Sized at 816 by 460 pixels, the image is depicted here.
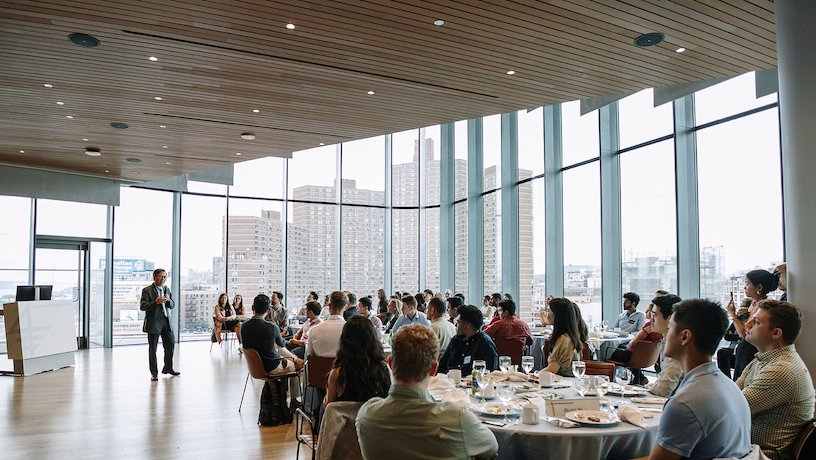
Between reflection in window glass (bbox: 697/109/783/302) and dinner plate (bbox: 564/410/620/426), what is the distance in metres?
6.32

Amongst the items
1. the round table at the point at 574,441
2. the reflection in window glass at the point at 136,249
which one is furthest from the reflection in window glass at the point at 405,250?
the round table at the point at 574,441

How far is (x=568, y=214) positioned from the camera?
1151cm

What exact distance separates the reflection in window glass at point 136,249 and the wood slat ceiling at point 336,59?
531 centimetres

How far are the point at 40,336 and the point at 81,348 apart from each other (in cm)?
336

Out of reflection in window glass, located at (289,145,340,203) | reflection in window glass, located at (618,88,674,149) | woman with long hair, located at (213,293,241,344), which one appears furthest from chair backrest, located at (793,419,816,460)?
reflection in window glass, located at (289,145,340,203)

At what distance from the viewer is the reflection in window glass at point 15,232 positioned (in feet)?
35.7

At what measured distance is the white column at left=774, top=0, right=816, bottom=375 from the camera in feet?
12.3

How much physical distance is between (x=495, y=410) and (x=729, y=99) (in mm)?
7562

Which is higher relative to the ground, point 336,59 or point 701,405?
point 336,59

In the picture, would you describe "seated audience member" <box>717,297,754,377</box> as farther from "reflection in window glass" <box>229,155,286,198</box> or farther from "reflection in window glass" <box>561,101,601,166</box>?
"reflection in window glass" <box>229,155,286,198</box>

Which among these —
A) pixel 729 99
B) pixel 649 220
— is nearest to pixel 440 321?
pixel 649 220

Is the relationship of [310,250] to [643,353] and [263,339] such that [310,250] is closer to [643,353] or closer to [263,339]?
[263,339]

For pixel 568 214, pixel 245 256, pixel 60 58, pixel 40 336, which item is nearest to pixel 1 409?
pixel 40 336

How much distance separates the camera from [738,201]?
8078mm
